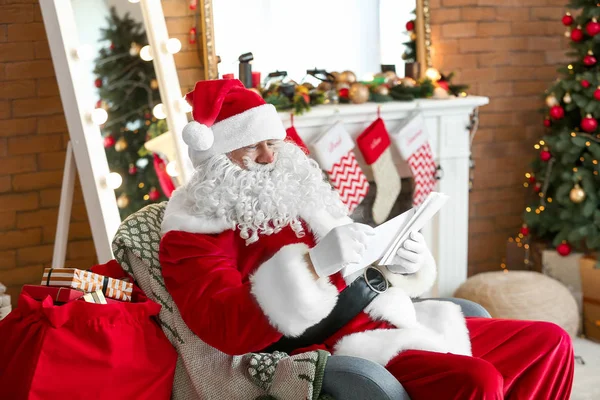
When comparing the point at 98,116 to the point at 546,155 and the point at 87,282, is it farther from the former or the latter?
the point at 546,155

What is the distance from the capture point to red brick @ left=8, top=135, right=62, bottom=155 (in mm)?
3479

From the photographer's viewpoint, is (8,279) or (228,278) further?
(8,279)

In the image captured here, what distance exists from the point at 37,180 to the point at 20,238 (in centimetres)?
27

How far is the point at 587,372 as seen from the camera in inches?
134

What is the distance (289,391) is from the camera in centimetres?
177

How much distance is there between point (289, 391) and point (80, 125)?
5.24 feet

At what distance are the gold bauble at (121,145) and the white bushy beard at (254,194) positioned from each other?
1130mm

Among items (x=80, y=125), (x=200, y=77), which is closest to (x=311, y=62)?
(x=200, y=77)

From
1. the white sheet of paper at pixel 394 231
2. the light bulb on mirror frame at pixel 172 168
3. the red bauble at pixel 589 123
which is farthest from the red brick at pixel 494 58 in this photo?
the white sheet of paper at pixel 394 231

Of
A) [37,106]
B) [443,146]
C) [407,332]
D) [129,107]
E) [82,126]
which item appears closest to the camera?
[407,332]

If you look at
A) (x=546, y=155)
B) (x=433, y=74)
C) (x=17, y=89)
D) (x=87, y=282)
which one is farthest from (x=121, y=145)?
(x=546, y=155)

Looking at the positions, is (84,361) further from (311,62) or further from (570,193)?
(570,193)

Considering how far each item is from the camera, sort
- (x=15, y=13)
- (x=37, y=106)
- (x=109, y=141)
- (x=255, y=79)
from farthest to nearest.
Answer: (x=255, y=79), (x=37, y=106), (x=15, y=13), (x=109, y=141)

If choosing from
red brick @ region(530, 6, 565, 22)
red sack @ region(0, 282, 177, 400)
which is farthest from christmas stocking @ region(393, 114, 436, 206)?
red sack @ region(0, 282, 177, 400)
